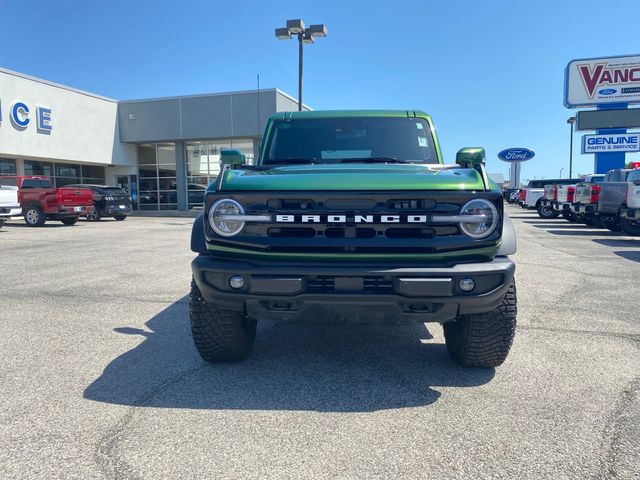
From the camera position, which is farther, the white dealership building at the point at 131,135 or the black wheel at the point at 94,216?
the white dealership building at the point at 131,135

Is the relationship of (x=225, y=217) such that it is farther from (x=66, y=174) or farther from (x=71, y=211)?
(x=66, y=174)

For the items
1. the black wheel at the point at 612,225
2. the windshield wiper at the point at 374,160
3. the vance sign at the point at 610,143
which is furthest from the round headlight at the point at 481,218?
the vance sign at the point at 610,143

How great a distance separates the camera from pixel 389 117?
15.2 feet

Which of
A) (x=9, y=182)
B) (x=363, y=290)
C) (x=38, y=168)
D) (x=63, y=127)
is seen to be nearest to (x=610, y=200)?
(x=363, y=290)

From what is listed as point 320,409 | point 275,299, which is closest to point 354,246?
point 275,299

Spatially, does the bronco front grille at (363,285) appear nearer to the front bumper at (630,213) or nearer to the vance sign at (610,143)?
the front bumper at (630,213)

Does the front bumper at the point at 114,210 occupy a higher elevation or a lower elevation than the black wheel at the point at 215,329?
higher

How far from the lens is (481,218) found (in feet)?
9.81

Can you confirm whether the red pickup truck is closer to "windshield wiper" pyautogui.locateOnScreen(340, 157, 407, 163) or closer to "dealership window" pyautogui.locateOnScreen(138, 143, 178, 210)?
"dealership window" pyautogui.locateOnScreen(138, 143, 178, 210)

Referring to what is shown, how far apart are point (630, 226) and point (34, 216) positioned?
1920cm

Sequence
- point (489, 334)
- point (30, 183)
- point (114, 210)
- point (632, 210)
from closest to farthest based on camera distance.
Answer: point (489, 334), point (632, 210), point (30, 183), point (114, 210)

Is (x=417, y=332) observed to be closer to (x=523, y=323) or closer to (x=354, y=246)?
(x=523, y=323)

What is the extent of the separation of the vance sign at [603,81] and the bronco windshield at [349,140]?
24.6 meters

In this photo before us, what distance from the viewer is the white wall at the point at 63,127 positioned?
70.5 ft
